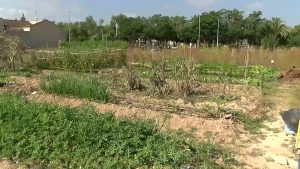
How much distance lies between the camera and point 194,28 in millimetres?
58219

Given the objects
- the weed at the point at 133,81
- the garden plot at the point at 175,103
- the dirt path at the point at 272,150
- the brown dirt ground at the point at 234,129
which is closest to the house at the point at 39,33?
the weed at the point at 133,81

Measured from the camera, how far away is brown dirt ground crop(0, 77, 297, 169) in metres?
5.92

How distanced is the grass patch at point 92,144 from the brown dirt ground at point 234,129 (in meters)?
0.36

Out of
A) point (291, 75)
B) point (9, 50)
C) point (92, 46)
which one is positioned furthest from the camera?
point (92, 46)

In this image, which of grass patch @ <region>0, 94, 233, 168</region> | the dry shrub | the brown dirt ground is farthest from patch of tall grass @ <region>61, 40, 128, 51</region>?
grass patch @ <region>0, 94, 233, 168</region>

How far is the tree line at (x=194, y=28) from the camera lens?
58156 millimetres

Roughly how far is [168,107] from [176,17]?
182 ft

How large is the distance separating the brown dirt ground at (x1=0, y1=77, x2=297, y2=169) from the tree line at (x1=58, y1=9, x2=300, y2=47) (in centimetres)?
4745

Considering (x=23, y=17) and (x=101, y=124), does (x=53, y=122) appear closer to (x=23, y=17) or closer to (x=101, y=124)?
(x=101, y=124)

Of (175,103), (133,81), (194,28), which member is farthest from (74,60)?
(194,28)

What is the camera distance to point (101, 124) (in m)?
5.63

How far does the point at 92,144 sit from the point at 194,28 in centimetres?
5407

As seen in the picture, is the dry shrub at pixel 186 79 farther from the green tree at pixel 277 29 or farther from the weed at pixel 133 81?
the green tree at pixel 277 29

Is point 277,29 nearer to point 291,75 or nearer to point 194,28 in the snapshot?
point 194,28
